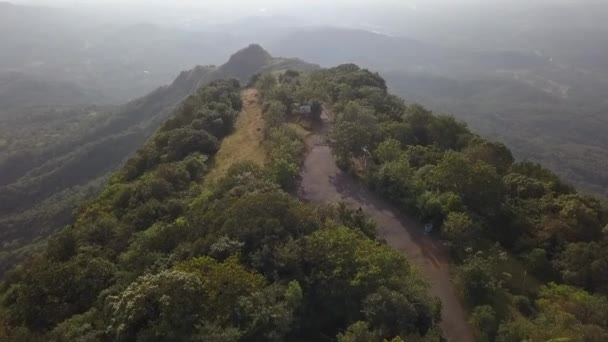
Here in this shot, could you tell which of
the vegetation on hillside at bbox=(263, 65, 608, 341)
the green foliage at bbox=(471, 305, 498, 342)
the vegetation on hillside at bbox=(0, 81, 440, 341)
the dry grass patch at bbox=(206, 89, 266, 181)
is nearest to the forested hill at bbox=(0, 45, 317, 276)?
the dry grass patch at bbox=(206, 89, 266, 181)

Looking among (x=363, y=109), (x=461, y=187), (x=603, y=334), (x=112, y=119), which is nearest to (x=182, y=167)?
(x=363, y=109)

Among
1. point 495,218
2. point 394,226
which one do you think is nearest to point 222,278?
point 394,226

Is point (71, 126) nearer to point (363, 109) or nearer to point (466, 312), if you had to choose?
point (363, 109)

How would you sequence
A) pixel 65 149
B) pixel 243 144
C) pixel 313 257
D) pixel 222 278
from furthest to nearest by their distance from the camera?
pixel 65 149
pixel 243 144
pixel 313 257
pixel 222 278

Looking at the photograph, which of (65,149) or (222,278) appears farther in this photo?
(65,149)

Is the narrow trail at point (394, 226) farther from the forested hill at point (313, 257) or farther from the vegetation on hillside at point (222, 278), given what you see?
the vegetation on hillside at point (222, 278)

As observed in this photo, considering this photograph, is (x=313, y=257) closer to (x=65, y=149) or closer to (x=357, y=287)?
(x=357, y=287)

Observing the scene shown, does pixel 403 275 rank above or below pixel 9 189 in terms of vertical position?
above
